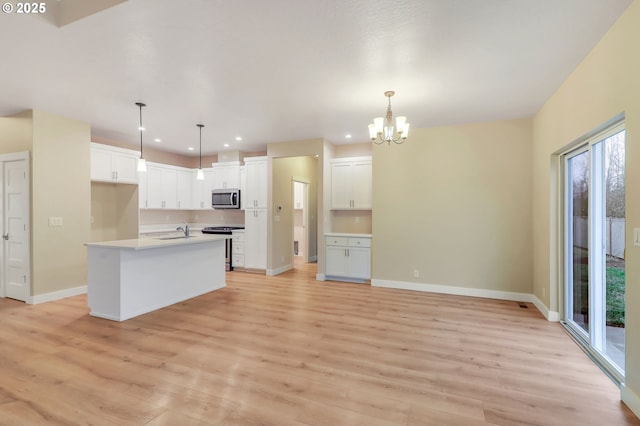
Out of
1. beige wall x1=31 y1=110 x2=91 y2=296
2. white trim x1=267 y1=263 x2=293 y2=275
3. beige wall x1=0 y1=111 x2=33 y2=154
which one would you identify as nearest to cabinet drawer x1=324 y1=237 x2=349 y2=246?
white trim x1=267 y1=263 x2=293 y2=275

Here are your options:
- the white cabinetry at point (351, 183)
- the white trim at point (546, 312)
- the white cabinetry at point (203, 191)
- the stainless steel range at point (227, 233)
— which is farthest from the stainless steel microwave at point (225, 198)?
the white trim at point (546, 312)

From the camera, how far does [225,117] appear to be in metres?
4.57

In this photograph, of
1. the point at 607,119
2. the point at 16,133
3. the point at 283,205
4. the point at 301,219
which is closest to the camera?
the point at 607,119

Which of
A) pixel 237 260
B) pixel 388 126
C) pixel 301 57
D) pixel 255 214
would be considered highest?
pixel 301 57

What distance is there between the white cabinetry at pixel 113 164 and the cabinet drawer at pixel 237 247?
92.2 inches

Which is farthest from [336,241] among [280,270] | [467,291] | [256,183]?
[467,291]

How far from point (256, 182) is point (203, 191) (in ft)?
5.29

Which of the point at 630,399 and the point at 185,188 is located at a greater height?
the point at 185,188

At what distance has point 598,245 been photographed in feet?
9.39

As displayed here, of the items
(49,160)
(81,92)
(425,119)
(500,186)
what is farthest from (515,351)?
(49,160)

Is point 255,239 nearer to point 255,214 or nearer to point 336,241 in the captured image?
point 255,214

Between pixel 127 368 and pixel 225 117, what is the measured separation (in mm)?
3437

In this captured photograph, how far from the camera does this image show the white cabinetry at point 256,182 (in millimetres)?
6492

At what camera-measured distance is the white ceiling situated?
84.8 inches
